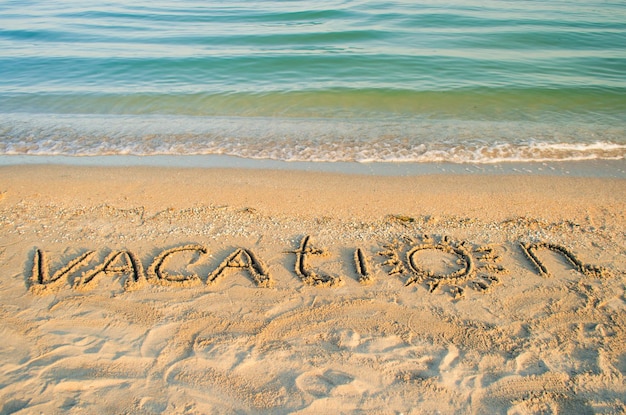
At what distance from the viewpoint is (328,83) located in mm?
10234

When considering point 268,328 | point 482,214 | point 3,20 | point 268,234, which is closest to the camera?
point 268,328

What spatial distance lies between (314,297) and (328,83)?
7560 mm

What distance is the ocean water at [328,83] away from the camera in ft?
22.5

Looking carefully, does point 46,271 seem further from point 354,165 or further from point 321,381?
point 354,165

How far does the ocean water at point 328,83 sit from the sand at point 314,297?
4.91ft

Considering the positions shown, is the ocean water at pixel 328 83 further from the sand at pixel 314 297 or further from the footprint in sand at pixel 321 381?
the footprint in sand at pixel 321 381

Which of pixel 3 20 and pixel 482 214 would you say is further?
pixel 3 20

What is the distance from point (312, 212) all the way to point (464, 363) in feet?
7.55

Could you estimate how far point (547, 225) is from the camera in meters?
4.48

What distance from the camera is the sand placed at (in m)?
2.75

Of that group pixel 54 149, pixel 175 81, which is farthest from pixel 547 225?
pixel 175 81

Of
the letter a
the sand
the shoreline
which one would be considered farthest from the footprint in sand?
the shoreline

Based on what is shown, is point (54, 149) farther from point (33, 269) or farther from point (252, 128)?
point (33, 269)

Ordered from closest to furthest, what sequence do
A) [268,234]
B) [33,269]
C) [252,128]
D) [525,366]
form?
[525,366] < [33,269] < [268,234] < [252,128]
